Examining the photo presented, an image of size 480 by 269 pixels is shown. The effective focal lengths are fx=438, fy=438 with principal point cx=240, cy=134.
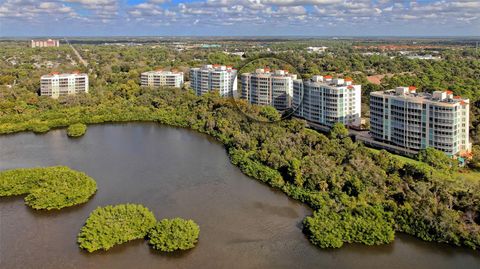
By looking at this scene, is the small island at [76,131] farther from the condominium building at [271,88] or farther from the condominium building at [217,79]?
the condominium building at [217,79]

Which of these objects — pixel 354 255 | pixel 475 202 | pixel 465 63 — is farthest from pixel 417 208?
pixel 465 63

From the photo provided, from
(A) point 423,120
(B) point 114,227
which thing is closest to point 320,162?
(A) point 423,120

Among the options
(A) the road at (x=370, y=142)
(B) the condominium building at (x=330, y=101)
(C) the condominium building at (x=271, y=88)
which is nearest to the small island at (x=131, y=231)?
(A) the road at (x=370, y=142)

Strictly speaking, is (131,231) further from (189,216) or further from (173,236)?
(189,216)

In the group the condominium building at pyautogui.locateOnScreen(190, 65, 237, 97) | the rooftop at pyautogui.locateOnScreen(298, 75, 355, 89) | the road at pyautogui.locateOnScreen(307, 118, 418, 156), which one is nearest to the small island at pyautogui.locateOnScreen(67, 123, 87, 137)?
the condominium building at pyautogui.locateOnScreen(190, 65, 237, 97)

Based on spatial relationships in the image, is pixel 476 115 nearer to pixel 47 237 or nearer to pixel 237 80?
pixel 237 80

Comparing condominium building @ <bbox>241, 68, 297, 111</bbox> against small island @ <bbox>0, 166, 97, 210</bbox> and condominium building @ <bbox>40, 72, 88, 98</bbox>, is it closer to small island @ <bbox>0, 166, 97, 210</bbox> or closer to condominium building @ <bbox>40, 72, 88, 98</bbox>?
small island @ <bbox>0, 166, 97, 210</bbox>

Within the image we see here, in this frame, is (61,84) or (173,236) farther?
(61,84)
